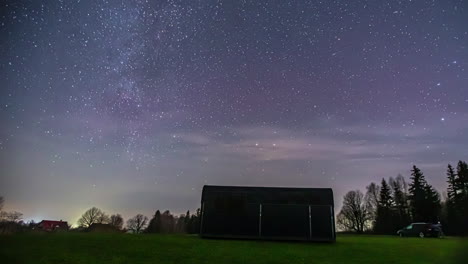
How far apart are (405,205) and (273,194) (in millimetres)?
50425

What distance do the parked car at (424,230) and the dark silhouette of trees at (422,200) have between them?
832 inches

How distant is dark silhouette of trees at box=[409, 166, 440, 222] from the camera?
51500mm

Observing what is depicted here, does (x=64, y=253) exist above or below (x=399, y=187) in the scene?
below

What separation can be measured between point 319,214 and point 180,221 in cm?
6475

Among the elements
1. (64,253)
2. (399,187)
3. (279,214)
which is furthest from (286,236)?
(399,187)

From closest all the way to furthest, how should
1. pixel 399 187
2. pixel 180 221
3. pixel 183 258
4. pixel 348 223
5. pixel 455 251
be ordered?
pixel 455 251
pixel 183 258
pixel 399 187
pixel 348 223
pixel 180 221

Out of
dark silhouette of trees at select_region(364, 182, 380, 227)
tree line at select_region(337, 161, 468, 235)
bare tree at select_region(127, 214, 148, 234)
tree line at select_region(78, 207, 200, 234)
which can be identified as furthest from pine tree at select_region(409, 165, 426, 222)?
bare tree at select_region(127, 214, 148, 234)

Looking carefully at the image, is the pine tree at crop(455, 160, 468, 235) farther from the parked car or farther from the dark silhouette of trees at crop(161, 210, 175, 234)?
the dark silhouette of trees at crop(161, 210, 175, 234)

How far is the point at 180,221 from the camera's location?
82.8 meters

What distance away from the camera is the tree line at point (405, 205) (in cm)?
4981

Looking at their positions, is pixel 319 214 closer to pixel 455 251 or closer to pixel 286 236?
pixel 286 236

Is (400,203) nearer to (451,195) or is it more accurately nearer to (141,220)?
(451,195)

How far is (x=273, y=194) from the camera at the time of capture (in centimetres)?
2620

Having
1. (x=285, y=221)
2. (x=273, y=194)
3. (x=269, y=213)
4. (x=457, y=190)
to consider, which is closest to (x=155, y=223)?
(x=273, y=194)
